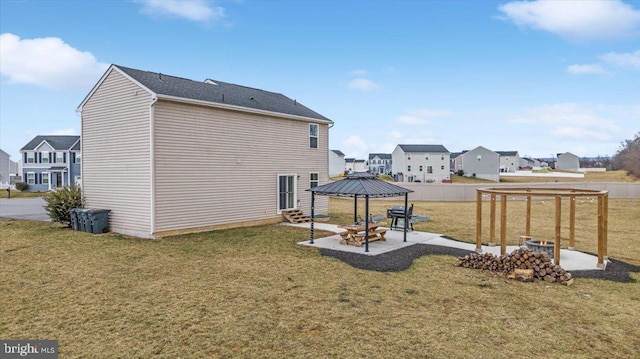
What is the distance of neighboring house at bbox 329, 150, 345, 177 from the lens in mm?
77062

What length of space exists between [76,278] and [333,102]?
23.6 m

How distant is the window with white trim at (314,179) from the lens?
67.2ft

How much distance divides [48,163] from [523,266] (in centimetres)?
5358

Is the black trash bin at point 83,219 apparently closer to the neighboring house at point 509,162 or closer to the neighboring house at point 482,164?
the neighboring house at point 482,164

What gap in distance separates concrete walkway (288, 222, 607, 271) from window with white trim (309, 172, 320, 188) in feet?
16.0

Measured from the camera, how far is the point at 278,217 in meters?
18.6

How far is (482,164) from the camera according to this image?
70.1m

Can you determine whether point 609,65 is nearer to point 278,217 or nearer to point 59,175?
point 278,217

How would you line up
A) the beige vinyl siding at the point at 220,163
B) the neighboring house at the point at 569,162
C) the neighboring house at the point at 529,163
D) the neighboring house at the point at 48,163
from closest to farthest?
the beige vinyl siding at the point at 220,163, the neighboring house at the point at 48,163, the neighboring house at the point at 569,162, the neighboring house at the point at 529,163

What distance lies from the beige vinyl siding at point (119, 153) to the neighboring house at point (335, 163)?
61.5 meters

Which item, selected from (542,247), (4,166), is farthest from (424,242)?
(4,166)

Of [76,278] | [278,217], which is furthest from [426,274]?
[278,217]

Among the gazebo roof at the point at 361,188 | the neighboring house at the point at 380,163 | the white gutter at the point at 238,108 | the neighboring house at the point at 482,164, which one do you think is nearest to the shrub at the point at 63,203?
the white gutter at the point at 238,108

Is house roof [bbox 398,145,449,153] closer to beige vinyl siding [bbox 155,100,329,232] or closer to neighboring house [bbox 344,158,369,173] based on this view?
neighboring house [bbox 344,158,369,173]
